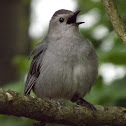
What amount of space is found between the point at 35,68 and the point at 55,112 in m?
1.78

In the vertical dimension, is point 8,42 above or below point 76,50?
below

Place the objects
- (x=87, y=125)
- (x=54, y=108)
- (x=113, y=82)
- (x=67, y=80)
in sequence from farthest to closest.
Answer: (x=113, y=82) → (x=67, y=80) → (x=87, y=125) → (x=54, y=108)

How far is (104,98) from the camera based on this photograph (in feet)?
18.0

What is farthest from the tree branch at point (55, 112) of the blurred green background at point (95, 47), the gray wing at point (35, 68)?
the gray wing at point (35, 68)

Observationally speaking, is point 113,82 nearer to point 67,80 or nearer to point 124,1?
point 67,80

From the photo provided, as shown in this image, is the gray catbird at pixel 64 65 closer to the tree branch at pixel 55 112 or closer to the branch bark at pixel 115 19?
the tree branch at pixel 55 112

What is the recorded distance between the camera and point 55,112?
4.24 m

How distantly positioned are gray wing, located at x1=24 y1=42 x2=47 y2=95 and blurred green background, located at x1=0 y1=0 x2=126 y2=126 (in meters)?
0.12

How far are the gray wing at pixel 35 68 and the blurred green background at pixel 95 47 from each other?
0.39 feet

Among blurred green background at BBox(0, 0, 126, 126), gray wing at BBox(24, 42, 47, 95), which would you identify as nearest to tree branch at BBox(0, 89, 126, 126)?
blurred green background at BBox(0, 0, 126, 126)

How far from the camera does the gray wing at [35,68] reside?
584 cm

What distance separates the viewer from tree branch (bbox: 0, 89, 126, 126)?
3.90 meters

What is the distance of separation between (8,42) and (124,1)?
367 centimetres

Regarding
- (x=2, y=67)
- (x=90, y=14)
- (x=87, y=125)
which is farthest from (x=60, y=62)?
(x=2, y=67)
